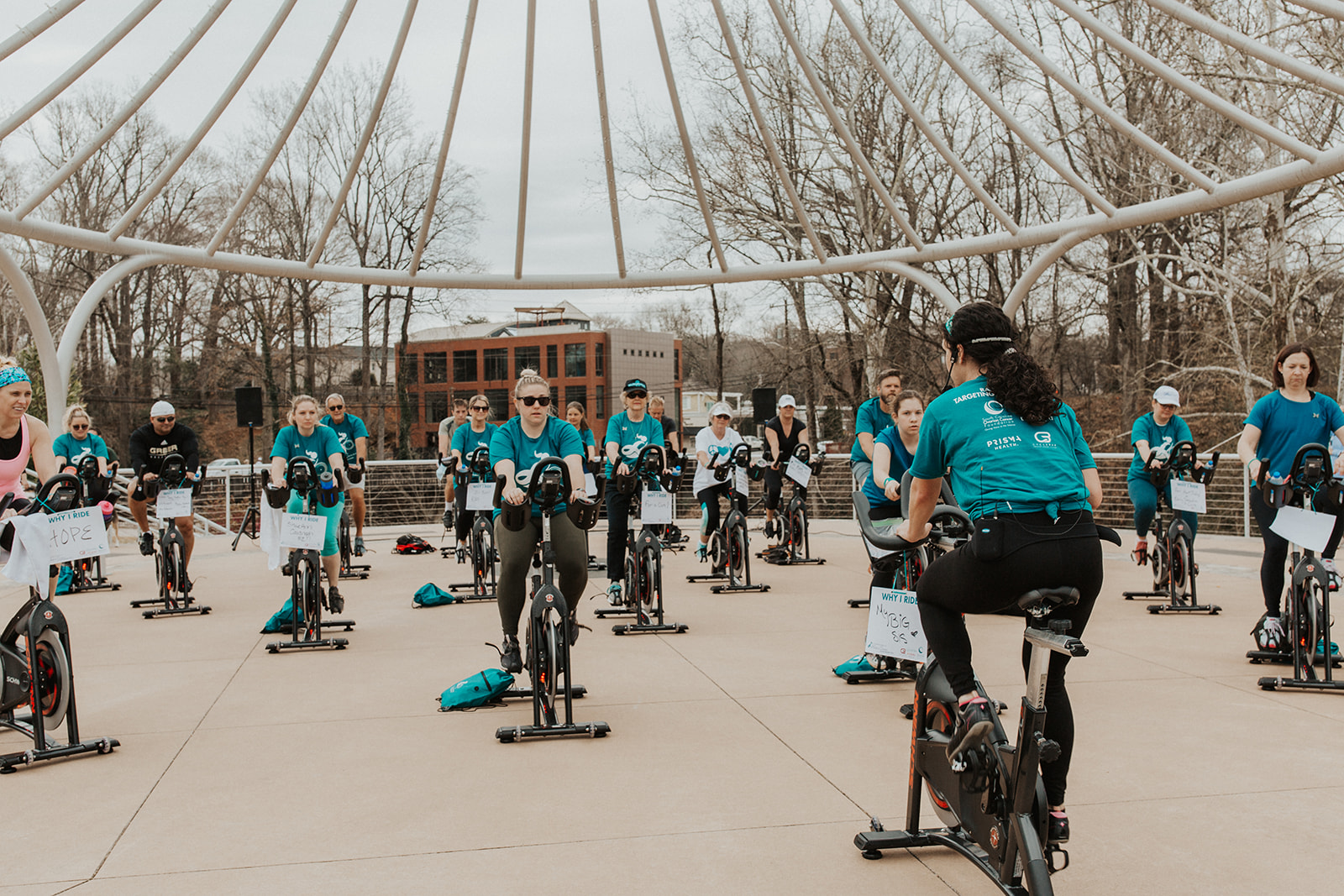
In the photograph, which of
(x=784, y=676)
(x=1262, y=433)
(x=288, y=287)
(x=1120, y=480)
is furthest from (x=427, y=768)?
(x=288, y=287)

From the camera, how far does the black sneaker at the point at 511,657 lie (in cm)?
619

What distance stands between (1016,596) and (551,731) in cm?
300

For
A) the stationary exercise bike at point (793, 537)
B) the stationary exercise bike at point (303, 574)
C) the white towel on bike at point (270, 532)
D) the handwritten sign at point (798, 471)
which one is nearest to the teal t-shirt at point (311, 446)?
the stationary exercise bike at point (303, 574)

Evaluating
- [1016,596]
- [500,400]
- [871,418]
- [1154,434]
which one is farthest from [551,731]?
[500,400]

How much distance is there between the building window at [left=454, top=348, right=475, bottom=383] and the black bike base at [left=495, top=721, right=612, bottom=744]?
63.1 meters

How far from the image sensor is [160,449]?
34.9 ft

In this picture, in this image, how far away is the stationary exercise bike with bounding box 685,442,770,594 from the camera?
10.7 metres

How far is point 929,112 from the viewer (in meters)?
25.2

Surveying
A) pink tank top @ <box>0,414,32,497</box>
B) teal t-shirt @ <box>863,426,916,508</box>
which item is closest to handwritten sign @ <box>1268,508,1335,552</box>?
teal t-shirt @ <box>863,426,916,508</box>

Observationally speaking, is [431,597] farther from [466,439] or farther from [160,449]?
[160,449]

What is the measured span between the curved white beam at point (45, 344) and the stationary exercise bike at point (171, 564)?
40.1 inches

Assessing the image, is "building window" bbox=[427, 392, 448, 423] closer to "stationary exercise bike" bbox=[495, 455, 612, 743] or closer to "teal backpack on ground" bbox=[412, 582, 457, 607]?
"teal backpack on ground" bbox=[412, 582, 457, 607]

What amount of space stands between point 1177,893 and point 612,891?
1804mm

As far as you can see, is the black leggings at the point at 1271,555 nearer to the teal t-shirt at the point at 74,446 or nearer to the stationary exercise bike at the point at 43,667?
the stationary exercise bike at the point at 43,667
